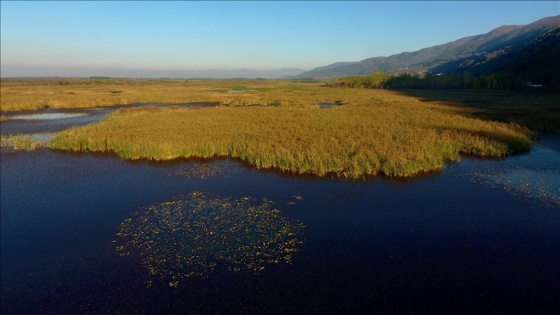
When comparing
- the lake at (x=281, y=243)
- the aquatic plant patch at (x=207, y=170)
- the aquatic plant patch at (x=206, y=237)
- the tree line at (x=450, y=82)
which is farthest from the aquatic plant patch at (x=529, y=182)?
the tree line at (x=450, y=82)

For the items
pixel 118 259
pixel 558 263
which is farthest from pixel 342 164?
pixel 118 259

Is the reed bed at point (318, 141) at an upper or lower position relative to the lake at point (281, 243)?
upper

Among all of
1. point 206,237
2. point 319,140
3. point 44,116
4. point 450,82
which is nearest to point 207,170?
point 319,140

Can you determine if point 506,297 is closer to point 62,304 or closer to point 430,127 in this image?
point 62,304

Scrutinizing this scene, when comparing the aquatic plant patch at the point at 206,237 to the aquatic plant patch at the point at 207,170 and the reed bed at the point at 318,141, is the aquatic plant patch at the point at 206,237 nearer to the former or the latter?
the aquatic plant patch at the point at 207,170

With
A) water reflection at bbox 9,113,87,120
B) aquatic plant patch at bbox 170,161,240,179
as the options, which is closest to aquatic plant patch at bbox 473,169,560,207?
aquatic plant patch at bbox 170,161,240,179
